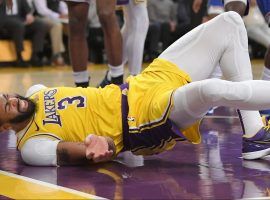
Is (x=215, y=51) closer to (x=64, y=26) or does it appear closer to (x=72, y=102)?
(x=72, y=102)

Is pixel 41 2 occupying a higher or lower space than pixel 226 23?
lower

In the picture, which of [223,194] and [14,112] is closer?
[223,194]

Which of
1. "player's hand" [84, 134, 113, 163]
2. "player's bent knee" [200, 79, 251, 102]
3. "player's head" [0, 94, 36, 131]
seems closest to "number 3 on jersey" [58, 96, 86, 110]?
"player's head" [0, 94, 36, 131]

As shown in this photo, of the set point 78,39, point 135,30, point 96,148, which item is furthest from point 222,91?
point 135,30

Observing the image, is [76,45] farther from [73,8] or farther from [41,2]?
[41,2]

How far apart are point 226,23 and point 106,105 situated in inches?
28.3

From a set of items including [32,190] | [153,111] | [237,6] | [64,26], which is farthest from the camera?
[64,26]

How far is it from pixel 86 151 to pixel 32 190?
0.31 metres

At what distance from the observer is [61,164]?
3.28m

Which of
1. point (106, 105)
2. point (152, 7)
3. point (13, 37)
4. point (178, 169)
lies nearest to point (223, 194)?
point (178, 169)

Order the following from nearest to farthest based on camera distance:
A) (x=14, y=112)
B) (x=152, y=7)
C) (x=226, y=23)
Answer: (x=14, y=112), (x=226, y=23), (x=152, y=7)

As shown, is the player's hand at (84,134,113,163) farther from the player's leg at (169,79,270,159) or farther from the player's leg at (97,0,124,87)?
the player's leg at (97,0,124,87)

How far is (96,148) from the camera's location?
2.99 metres

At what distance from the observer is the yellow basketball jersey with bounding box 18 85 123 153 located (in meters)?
3.23
